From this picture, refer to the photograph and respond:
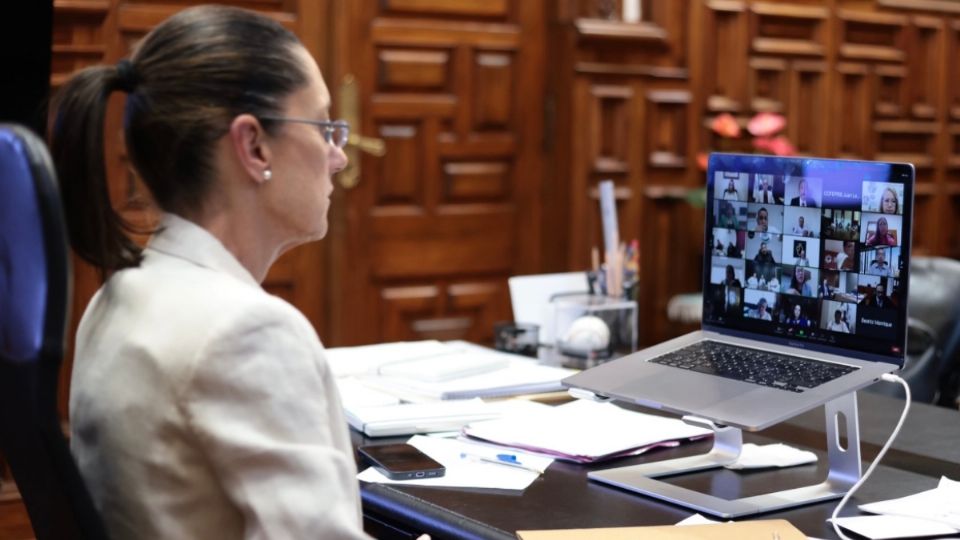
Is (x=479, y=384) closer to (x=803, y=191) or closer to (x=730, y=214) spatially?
(x=730, y=214)

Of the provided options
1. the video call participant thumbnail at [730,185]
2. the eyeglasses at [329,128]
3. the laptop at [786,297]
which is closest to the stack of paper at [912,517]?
the laptop at [786,297]

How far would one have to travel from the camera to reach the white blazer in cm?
118

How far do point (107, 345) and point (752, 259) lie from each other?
977 millimetres

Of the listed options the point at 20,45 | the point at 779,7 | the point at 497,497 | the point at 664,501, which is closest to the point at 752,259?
the point at 664,501

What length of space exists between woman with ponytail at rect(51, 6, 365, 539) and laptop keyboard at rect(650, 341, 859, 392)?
0.65 metres

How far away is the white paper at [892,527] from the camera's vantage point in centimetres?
154

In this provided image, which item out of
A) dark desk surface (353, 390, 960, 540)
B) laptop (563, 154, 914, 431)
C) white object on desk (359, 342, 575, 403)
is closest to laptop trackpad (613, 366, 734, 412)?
laptop (563, 154, 914, 431)

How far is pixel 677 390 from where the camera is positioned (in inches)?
70.1

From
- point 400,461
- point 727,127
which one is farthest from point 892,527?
point 727,127

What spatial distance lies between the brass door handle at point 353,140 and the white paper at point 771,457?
8.32ft

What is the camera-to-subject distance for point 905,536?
5.02ft

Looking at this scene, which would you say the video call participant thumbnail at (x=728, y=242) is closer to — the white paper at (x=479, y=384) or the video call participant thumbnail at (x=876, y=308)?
the video call participant thumbnail at (x=876, y=308)

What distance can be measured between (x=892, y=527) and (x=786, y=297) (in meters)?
0.39

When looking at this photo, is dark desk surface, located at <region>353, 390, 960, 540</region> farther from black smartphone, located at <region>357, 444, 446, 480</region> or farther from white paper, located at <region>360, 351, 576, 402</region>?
white paper, located at <region>360, 351, 576, 402</region>
